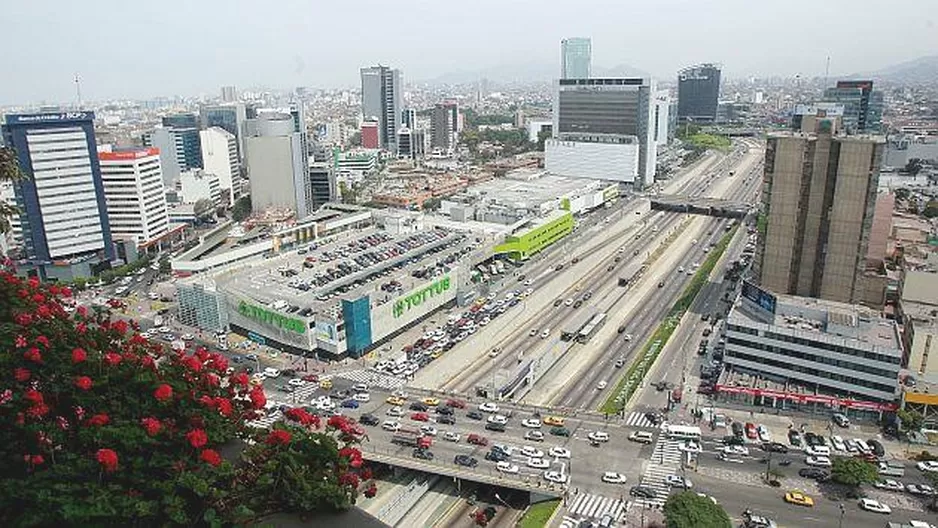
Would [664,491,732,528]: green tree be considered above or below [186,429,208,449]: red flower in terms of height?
below

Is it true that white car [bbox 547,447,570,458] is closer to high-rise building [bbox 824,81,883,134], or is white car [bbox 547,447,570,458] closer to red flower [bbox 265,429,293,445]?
red flower [bbox 265,429,293,445]

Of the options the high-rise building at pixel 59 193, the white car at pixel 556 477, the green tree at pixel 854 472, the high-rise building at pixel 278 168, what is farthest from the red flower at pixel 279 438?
the high-rise building at pixel 278 168

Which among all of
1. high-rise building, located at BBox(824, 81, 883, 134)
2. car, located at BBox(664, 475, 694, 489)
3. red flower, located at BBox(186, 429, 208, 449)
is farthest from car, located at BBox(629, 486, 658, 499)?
high-rise building, located at BBox(824, 81, 883, 134)

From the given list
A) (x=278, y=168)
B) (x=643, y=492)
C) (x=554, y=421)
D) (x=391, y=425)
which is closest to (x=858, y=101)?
(x=278, y=168)

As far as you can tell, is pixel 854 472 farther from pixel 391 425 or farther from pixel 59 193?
pixel 59 193

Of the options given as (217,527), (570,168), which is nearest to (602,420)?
(217,527)

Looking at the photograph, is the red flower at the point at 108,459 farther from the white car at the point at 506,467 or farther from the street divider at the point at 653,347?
the street divider at the point at 653,347

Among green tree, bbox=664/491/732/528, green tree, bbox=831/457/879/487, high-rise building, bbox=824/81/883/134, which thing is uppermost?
high-rise building, bbox=824/81/883/134

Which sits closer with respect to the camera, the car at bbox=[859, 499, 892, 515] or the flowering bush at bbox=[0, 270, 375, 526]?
the flowering bush at bbox=[0, 270, 375, 526]
